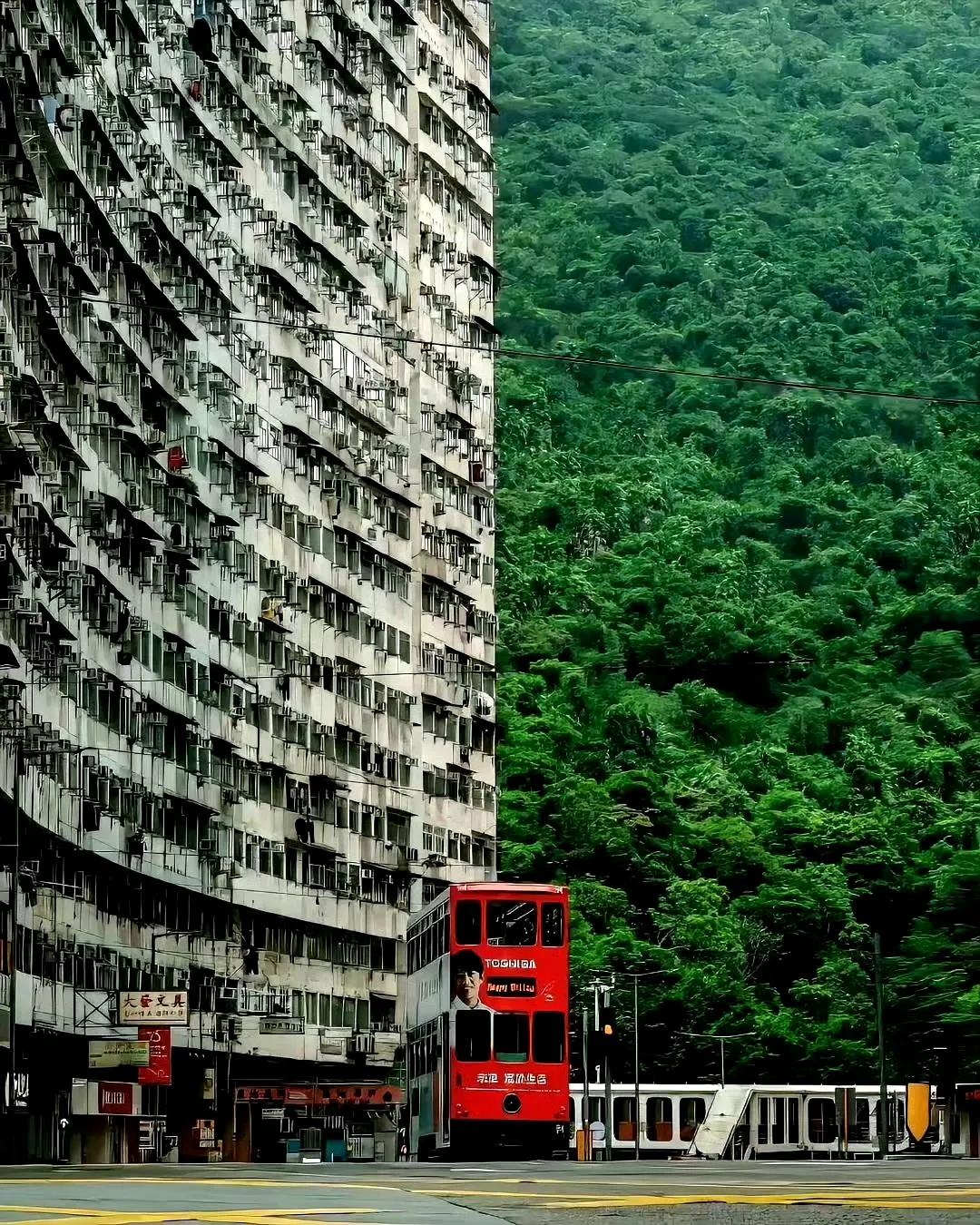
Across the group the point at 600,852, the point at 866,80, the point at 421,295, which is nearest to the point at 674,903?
the point at 600,852

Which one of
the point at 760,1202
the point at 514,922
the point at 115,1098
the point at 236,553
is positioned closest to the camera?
the point at 760,1202

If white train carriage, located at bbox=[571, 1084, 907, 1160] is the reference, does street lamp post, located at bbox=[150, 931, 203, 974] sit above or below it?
above

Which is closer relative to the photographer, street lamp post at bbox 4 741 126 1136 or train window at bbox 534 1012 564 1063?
train window at bbox 534 1012 564 1063

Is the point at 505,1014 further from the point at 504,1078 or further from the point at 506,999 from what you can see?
the point at 504,1078

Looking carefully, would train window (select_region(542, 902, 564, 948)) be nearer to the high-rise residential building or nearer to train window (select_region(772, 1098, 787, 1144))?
the high-rise residential building

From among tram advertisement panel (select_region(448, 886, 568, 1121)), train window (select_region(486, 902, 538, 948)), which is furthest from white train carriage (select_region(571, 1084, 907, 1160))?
train window (select_region(486, 902, 538, 948))


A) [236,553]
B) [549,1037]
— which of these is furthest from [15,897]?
[236,553]
